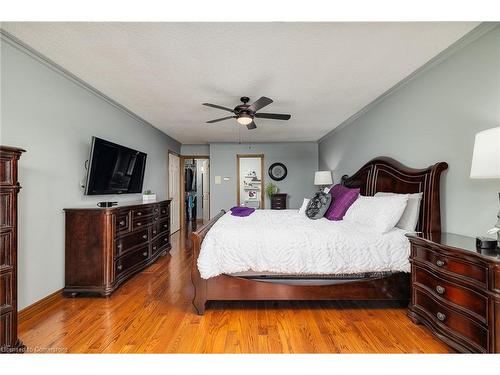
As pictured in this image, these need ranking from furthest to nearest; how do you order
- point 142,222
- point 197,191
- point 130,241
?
point 197,191 < point 142,222 < point 130,241

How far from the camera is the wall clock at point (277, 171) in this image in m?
6.82

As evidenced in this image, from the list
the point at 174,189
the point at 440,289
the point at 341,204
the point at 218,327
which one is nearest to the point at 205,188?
the point at 174,189

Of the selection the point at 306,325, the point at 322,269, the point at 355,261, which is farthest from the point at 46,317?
the point at 355,261

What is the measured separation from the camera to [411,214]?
2.44 meters

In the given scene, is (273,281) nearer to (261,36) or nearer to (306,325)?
(306,325)

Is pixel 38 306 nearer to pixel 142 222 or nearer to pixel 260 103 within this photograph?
pixel 142 222

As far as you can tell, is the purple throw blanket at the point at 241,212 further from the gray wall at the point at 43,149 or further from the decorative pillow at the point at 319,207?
the gray wall at the point at 43,149

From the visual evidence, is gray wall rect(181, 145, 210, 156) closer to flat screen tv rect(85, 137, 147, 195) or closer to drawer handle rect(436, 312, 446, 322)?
flat screen tv rect(85, 137, 147, 195)

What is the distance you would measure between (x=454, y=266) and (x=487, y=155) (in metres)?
0.73

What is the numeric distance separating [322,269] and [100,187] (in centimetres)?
278

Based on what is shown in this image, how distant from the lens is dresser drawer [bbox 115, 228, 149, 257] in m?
2.85

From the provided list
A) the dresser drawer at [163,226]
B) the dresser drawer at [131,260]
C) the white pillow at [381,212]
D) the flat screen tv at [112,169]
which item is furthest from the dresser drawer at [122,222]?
the white pillow at [381,212]

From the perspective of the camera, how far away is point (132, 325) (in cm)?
203
